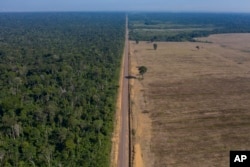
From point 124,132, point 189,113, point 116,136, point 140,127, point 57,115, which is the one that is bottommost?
point 116,136

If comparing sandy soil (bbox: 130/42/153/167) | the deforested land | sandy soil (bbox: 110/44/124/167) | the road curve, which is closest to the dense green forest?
sandy soil (bbox: 110/44/124/167)

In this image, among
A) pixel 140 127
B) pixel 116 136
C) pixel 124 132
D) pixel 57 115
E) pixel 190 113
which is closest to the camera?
pixel 116 136

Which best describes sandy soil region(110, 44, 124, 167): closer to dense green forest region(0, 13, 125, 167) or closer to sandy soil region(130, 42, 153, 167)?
dense green forest region(0, 13, 125, 167)

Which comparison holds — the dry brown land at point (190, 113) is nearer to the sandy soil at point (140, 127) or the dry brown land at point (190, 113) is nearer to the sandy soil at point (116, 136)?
the sandy soil at point (140, 127)

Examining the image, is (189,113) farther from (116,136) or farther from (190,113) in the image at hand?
(116,136)

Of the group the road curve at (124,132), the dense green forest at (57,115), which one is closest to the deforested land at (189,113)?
the road curve at (124,132)

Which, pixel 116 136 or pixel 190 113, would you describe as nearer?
pixel 116 136

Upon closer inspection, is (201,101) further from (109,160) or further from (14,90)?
(14,90)

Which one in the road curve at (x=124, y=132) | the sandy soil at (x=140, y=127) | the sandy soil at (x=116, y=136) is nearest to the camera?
the sandy soil at (x=116, y=136)

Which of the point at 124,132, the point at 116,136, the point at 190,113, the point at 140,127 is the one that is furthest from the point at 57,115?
the point at 190,113
